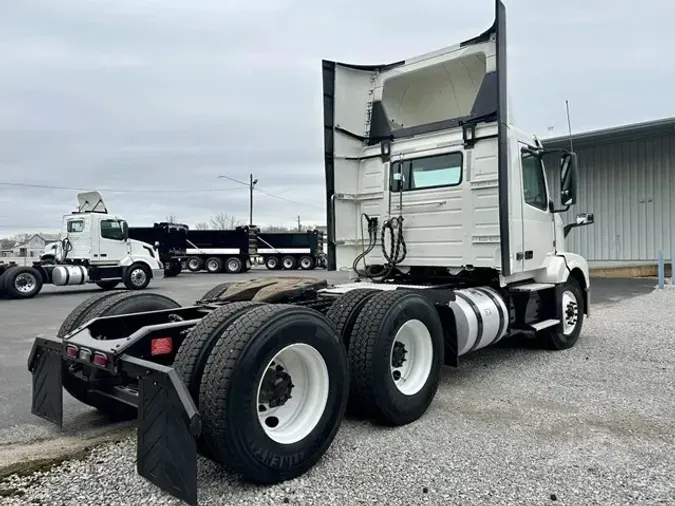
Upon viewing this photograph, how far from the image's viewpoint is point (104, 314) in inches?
165

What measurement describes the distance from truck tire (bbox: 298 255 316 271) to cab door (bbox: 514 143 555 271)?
2710 centimetres

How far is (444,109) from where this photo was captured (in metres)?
6.92

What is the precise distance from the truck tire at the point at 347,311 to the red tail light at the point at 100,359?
1.63m

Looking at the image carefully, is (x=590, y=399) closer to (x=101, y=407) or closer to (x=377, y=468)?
(x=377, y=468)

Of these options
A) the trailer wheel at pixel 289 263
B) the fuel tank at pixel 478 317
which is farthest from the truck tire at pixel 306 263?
the fuel tank at pixel 478 317

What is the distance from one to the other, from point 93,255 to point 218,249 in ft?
43.2

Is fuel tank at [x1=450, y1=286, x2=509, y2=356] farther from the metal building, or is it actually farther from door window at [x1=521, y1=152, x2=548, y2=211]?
the metal building

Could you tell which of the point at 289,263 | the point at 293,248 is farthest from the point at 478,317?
the point at 289,263

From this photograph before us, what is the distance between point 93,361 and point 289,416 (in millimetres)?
1261

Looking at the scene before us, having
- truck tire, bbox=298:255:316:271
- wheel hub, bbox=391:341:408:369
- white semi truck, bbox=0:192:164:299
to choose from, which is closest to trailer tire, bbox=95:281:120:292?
white semi truck, bbox=0:192:164:299

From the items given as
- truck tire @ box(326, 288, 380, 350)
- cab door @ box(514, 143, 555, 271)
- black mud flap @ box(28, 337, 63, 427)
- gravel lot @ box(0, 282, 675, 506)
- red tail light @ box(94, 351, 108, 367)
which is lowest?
gravel lot @ box(0, 282, 675, 506)

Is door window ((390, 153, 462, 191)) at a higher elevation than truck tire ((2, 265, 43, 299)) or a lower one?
higher

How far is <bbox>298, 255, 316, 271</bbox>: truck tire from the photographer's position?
33750 mm

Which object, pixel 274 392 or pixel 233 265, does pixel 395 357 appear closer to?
pixel 274 392
